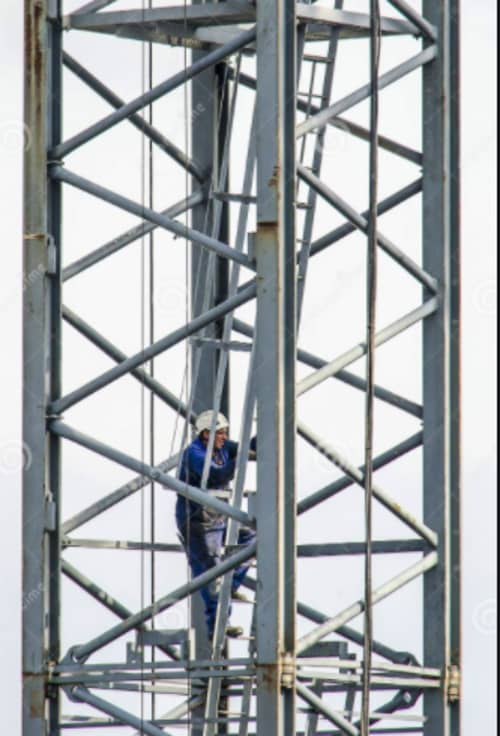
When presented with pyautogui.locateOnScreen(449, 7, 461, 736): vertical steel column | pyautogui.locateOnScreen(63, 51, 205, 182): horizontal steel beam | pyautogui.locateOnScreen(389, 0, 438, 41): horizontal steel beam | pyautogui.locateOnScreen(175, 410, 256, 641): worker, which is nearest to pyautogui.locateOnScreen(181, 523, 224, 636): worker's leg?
pyautogui.locateOnScreen(175, 410, 256, 641): worker

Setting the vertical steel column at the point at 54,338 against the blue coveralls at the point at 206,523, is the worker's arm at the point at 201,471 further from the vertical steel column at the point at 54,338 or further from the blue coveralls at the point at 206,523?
the vertical steel column at the point at 54,338

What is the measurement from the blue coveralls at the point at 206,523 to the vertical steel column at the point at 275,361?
150cm

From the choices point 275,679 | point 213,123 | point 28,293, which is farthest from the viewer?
point 213,123

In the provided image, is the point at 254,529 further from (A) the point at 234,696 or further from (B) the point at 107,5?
(B) the point at 107,5

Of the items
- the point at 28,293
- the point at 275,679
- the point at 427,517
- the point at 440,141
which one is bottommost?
the point at 275,679

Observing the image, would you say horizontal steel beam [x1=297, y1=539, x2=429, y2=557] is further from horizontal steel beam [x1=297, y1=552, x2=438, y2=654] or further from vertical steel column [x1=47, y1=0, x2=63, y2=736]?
vertical steel column [x1=47, y1=0, x2=63, y2=736]

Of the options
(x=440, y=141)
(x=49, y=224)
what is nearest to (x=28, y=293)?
(x=49, y=224)

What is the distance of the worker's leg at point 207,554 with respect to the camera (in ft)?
73.2

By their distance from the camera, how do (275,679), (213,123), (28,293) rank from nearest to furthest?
(275,679)
(28,293)
(213,123)

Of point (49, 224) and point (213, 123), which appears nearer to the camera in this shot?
point (49, 224)

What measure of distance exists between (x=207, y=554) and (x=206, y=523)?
0.81ft

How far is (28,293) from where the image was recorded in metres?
21.7

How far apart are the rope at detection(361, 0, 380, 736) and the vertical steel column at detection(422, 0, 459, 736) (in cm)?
144

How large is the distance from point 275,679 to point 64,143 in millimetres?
4492
